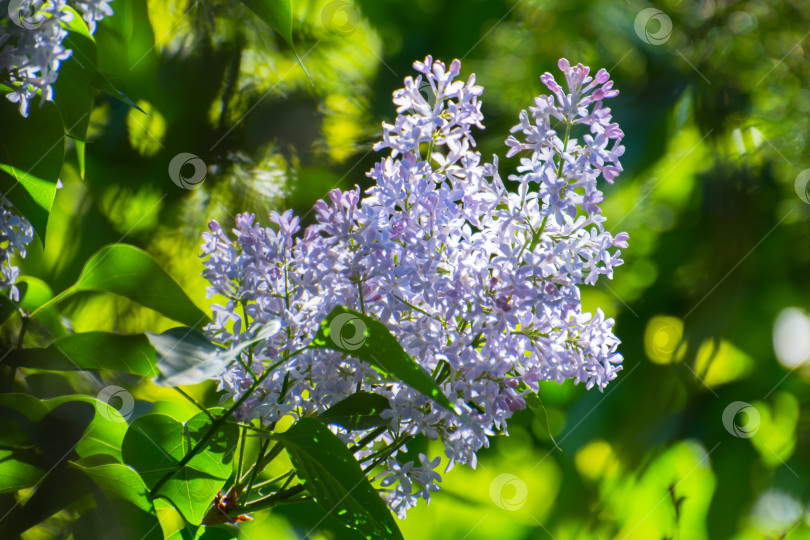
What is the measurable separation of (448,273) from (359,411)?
0.06 m

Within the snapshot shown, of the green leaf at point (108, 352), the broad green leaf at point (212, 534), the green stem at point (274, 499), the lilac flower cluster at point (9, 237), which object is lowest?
the broad green leaf at point (212, 534)

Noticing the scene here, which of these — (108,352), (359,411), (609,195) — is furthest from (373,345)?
(609,195)

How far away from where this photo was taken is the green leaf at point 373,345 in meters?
0.20

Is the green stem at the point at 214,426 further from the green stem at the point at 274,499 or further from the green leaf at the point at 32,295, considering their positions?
the green leaf at the point at 32,295

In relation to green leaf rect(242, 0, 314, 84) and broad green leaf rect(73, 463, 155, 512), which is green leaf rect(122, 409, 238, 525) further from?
green leaf rect(242, 0, 314, 84)

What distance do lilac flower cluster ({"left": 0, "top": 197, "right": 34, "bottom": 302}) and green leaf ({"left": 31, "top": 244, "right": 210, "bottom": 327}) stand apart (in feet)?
0.07

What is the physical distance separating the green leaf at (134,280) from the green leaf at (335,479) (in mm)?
107

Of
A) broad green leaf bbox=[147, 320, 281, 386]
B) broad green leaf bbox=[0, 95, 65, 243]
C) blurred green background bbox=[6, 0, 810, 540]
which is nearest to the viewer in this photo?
broad green leaf bbox=[147, 320, 281, 386]

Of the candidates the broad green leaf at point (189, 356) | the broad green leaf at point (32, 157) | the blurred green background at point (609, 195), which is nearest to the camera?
the broad green leaf at point (189, 356)

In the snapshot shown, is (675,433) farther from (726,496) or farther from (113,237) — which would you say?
(113,237)

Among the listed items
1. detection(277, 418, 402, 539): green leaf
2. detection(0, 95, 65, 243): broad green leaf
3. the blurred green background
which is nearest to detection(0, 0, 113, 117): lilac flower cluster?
detection(0, 95, 65, 243): broad green leaf

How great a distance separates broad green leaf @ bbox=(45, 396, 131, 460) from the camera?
301mm

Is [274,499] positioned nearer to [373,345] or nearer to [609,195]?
[373,345]

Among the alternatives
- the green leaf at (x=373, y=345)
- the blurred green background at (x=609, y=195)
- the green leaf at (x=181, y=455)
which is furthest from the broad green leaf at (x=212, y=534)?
the blurred green background at (x=609, y=195)
